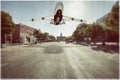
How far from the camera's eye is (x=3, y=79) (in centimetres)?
1202

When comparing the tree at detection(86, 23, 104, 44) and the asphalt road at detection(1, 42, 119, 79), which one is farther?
the tree at detection(86, 23, 104, 44)

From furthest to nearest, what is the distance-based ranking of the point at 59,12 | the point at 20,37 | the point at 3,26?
the point at 20,37, the point at 3,26, the point at 59,12

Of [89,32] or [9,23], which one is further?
[89,32]

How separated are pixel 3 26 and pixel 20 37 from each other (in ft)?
183

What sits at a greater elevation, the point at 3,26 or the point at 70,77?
the point at 3,26

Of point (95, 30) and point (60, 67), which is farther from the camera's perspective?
point (95, 30)

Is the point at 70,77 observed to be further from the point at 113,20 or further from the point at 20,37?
the point at 20,37

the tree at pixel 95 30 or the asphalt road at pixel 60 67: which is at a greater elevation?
the tree at pixel 95 30

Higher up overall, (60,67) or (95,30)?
(95,30)

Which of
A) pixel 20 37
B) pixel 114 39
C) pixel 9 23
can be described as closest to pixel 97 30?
pixel 114 39

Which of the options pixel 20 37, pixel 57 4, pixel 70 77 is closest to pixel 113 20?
pixel 57 4

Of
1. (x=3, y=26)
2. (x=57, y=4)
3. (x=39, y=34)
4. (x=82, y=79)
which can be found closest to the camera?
(x=82, y=79)

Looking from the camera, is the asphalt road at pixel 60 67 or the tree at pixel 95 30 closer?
the asphalt road at pixel 60 67

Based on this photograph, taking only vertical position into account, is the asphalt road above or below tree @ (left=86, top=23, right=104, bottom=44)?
Answer: below
